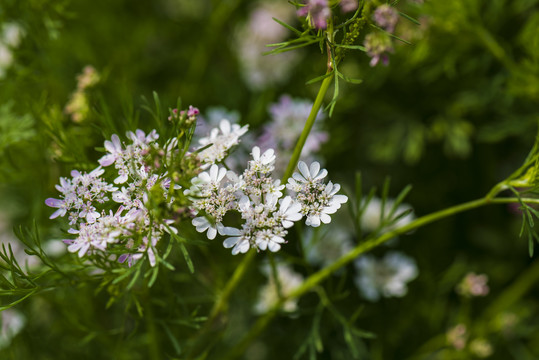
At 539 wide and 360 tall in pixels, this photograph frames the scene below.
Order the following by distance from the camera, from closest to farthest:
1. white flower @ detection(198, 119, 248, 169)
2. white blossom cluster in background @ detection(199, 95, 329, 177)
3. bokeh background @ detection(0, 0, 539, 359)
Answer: white flower @ detection(198, 119, 248, 169)
white blossom cluster in background @ detection(199, 95, 329, 177)
bokeh background @ detection(0, 0, 539, 359)

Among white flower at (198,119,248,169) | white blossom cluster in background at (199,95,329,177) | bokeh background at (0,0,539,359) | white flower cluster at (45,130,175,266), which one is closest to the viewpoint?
white flower cluster at (45,130,175,266)

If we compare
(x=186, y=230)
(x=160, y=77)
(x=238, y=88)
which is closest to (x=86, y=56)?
(x=160, y=77)

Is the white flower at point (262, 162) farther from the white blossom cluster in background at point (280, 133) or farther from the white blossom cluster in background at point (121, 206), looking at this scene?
the white blossom cluster in background at point (280, 133)

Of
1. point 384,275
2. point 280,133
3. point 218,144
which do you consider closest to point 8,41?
point 280,133

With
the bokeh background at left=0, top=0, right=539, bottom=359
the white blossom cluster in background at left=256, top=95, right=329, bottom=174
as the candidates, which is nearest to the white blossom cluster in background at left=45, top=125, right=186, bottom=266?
the bokeh background at left=0, top=0, right=539, bottom=359

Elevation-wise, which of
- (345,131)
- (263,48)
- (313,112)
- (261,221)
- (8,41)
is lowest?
(261,221)

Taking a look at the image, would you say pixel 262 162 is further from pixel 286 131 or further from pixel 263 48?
pixel 263 48

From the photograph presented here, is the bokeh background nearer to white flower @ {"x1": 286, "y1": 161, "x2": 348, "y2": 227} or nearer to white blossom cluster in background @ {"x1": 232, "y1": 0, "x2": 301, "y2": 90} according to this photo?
white blossom cluster in background @ {"x1": 232, "y1": 0, "x2": 301, "y2": 90}

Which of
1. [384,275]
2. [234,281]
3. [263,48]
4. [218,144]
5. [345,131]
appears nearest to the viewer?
[218,144]
